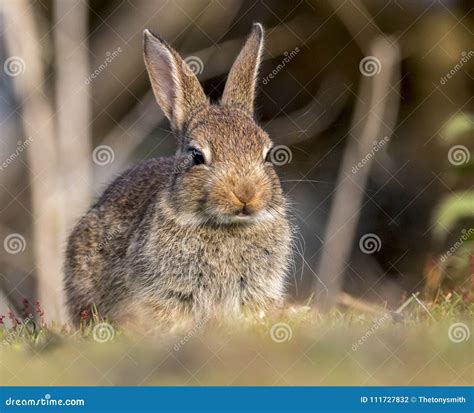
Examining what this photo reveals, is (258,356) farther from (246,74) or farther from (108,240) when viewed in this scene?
(246,74)

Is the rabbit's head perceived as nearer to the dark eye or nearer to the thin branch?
the dark eye

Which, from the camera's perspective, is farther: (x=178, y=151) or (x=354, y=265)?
(x=354, y=265)

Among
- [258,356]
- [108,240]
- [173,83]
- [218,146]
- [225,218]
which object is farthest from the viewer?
[108,240]

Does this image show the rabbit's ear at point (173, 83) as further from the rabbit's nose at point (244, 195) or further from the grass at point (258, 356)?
the grass at point (258, 356)

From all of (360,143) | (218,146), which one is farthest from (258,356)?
(360,143)

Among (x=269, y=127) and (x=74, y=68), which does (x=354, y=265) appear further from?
(x=74, y=68)

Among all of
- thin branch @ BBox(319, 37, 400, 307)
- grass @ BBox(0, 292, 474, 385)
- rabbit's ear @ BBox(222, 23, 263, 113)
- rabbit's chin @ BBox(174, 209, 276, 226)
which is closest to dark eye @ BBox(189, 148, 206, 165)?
rabbit's chin @ BBox(174, 209, 276, 226)

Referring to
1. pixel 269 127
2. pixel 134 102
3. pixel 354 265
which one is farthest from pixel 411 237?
pixel 134 102
